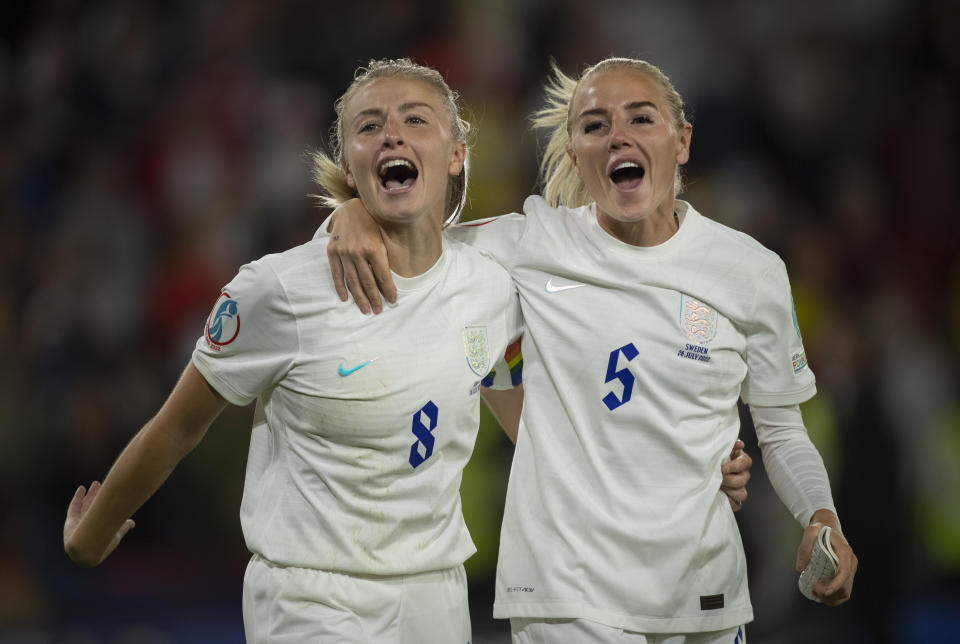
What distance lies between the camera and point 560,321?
2693 millimetres

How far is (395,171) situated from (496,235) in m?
0.32

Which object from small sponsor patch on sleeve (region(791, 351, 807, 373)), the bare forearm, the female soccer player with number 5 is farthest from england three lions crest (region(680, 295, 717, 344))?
the bare forearm

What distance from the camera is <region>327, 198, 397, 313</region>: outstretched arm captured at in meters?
2.48

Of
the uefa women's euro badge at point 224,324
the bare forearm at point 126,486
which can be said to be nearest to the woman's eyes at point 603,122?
the uefa women's euro badge at point 224,324

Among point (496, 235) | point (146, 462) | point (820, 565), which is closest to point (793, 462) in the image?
point (820, 565)

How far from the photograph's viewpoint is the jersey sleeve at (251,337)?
242 cm

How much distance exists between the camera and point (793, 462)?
277cm

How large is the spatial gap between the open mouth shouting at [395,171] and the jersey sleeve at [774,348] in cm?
92

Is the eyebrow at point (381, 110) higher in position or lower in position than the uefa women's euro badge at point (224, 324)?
higher

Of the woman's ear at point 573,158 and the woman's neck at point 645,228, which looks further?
the woman's ear at point 573,158

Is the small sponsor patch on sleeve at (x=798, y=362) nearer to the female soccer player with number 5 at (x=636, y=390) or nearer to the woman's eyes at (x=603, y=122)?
the female soccer player with number 5 at (x=636, y=390)

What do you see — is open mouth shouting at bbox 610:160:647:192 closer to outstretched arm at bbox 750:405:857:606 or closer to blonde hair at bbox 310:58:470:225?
blonde hair at bbox 310:58:470:225

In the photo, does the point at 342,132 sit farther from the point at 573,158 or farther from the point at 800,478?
the point at 800,478

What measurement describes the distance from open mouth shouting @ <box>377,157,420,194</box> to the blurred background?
88.0 inches
